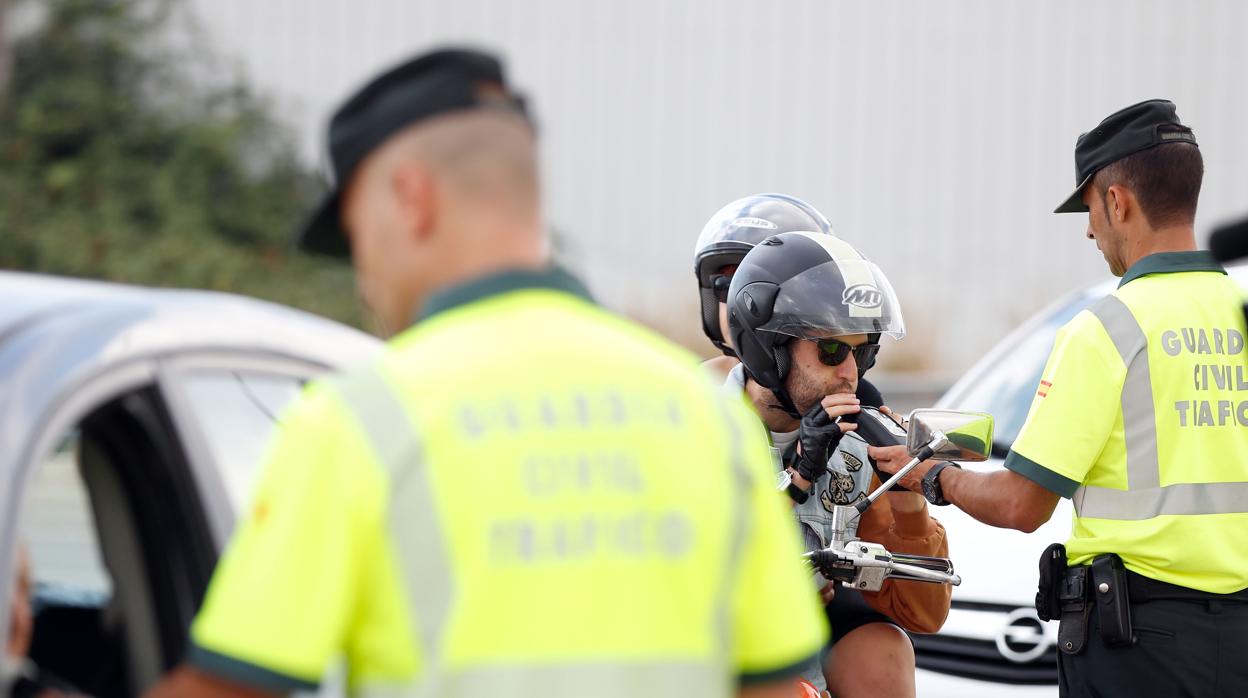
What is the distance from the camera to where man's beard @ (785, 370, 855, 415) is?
11.7 feet

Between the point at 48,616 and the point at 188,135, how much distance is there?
531 inches

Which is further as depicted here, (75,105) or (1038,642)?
(75,105)

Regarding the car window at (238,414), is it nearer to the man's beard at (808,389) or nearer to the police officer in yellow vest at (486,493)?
the police officer in yellow vest at (486,493)

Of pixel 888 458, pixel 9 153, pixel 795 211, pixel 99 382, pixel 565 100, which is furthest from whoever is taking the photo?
pixel 565 100

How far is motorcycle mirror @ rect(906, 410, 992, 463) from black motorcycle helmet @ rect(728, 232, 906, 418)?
0.28 meters

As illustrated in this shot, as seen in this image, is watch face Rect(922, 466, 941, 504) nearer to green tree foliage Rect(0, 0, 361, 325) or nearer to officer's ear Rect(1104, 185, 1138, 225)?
officer's ear Rect(1104, 185, 1138, 225)

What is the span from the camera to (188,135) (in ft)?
49.1

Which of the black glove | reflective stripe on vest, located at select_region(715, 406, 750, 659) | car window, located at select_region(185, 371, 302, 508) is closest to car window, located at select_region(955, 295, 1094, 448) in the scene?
the black glove

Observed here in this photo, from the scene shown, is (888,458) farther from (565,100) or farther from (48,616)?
(565,100)

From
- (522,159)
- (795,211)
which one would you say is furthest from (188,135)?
(522,159)

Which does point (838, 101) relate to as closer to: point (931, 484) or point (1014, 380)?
point (1014, 380)

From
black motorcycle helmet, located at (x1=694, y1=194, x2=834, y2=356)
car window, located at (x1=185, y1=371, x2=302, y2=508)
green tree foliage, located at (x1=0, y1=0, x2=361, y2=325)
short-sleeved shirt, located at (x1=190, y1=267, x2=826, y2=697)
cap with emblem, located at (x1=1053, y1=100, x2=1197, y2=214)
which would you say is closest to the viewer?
short-sleeved shirt, located at (x1=190, y1=267, x2=826, y2=697)

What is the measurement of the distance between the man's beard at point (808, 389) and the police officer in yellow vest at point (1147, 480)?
0.27 meters

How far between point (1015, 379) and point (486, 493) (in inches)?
166
